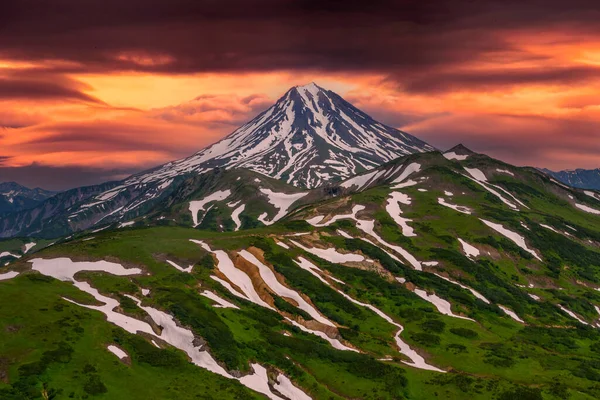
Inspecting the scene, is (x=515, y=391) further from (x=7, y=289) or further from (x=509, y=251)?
→ (x=509, y=251)

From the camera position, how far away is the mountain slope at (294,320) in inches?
2928

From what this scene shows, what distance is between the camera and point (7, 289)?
274 ft

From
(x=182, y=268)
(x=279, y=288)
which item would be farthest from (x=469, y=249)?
(x=182, y=268)

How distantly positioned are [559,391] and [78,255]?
309ft

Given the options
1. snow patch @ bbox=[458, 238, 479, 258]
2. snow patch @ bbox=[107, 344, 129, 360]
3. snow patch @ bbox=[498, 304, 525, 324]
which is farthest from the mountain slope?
snow patch @ bbox=[458, 238, 479, 258]

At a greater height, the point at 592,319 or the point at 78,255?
the point at 78,255

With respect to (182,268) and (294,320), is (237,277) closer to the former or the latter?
(182,268)

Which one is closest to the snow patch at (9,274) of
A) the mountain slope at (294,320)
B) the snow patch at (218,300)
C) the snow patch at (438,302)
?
the mountain slope at (294,320)

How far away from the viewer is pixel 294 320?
→ 358 feet

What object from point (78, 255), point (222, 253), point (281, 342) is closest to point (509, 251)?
point (222, 253)

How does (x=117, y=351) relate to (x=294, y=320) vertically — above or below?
above

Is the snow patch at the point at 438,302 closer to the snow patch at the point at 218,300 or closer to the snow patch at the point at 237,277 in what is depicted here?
the snow patch at the point at 237,277

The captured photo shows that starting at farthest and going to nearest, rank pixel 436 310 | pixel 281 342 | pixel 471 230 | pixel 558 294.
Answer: pixel 471 230 < pixel 558 294 < pixel 436 310 < pixel 281 342

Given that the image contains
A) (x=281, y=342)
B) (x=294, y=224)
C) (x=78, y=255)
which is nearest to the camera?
(x=281, y=342)
